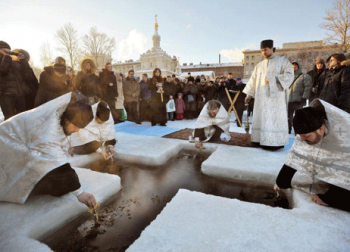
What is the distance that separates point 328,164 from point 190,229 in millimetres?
1444

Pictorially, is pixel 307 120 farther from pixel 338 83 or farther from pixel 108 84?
pixel 108 84

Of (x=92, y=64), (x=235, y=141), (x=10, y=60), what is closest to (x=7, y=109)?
(x=10, y=60)

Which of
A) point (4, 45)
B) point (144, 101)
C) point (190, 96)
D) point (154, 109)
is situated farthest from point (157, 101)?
point (4, 45)

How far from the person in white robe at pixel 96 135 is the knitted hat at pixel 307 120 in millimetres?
2852

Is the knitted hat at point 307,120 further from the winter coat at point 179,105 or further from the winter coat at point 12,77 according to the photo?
the winter coat at point 179,105

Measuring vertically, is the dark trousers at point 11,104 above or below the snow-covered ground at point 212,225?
Result: above

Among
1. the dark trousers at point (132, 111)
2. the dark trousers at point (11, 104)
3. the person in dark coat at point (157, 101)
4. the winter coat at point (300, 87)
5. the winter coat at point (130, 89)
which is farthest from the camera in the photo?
the dark trousers at point (132, 111)

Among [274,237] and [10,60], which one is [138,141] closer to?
[10,60]

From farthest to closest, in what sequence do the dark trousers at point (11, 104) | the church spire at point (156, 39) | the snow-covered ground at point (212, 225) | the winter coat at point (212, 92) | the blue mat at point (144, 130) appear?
1. the church spire at point (156, 39)
2. the winter coat at point (212, 92)
3. the blue mat at point (144, 130)
4. the dark trousers at point (11, 104)
5. the snow-covered ground at point (212, 225)

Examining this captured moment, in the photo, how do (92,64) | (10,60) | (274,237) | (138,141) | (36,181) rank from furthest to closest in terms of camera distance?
(92,64) < (138,141) < (10,60) < (36,181) < (274,237)

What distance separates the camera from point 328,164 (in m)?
2.01

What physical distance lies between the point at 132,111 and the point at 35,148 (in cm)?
610

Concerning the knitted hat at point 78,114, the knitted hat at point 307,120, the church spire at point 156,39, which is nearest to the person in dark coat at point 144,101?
the knitted hat at point 78,114

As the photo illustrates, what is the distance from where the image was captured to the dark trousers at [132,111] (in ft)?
25.9
